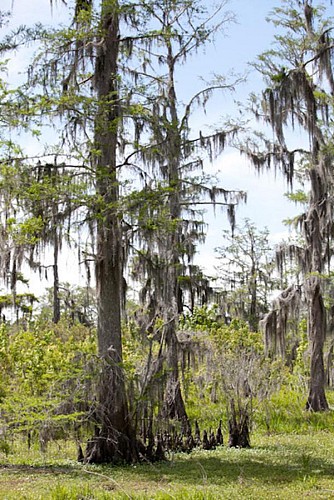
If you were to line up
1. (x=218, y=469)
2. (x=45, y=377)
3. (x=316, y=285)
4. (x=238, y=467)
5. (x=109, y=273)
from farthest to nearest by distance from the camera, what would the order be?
(x=316, y=285) → (x=45, y=377) → (x=109, y=273) → (x=238, y=467) → (x=218, y=469)

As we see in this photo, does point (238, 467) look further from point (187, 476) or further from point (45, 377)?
point (45, 377)

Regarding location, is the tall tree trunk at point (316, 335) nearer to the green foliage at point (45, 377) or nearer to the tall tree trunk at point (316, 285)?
the tall tree trunk at point (316, 285)

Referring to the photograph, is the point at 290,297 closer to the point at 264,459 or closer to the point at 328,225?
the point at 328,225

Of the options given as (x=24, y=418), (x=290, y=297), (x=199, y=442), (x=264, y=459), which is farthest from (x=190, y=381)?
(x=24, y=418)

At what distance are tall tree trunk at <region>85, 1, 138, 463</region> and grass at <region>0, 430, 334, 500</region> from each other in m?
0.53

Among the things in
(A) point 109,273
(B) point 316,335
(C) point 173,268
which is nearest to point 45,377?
(C) point 173,268

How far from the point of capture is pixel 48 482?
9.08 m

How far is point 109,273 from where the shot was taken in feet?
39.6

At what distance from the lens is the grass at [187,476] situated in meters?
7.91

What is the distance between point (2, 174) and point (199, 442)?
236 inches

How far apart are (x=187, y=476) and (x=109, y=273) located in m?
3.79

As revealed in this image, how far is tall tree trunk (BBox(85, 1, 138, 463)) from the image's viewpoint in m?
11.0

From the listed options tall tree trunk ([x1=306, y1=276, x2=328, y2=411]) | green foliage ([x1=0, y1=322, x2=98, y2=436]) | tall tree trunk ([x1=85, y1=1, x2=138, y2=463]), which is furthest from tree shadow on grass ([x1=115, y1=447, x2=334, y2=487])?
tall tree trunk ([x1=306, y1=276, x2=328, y2=411])

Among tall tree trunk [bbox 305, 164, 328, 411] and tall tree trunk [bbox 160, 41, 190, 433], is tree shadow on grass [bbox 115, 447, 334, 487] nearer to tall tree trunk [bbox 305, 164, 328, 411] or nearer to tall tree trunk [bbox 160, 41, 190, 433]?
tall tree trunk [bbox 160, 41, 190, 433]
